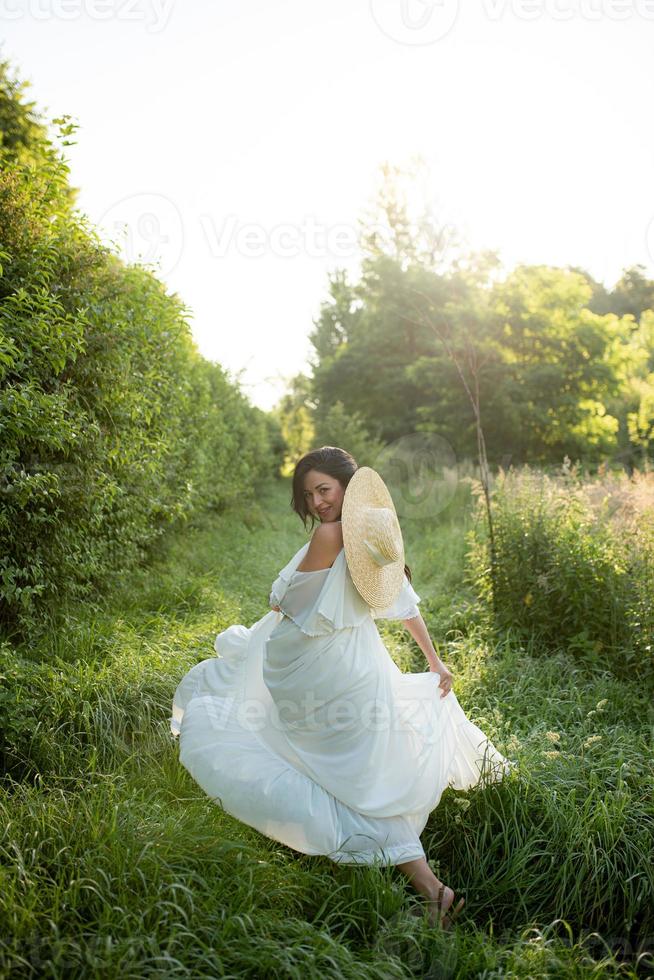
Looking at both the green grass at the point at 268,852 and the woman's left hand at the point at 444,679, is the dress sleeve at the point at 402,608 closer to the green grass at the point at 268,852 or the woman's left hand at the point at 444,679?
the woman's left hand at the point at 444,679

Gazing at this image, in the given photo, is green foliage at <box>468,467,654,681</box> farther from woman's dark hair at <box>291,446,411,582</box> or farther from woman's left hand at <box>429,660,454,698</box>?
woman's dark hair at <box>291,446,411,582</box>

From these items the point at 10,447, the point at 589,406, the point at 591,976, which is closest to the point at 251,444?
the point at 589,406

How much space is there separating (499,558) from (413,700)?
11.1 ft

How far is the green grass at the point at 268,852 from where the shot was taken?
7.22ft

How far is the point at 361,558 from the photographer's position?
2.97m

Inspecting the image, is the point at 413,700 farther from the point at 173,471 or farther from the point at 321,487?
the point at 173,471

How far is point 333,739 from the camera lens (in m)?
2.84

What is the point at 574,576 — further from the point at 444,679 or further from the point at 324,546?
the point at 324,546

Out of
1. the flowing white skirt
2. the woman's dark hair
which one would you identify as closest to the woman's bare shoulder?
the woman's dark hair

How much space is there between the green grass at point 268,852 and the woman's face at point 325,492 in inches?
54.3

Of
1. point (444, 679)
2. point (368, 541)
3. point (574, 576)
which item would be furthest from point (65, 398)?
point (574, 576)

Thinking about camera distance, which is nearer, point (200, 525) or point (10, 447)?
point (10, 447)

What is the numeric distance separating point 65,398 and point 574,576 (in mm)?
3929

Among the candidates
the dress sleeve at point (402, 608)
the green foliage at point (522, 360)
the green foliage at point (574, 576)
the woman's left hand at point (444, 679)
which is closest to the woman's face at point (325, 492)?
the dress sleeve at point (402, 608)
